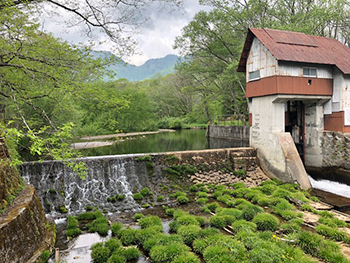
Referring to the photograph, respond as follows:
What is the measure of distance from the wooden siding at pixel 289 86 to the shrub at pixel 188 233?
926cm

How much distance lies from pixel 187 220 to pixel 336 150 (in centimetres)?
1093

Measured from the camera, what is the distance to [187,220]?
8.23m

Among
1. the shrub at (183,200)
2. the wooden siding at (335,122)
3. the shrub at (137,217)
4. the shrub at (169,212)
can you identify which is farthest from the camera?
the wooden siding at (335,122)

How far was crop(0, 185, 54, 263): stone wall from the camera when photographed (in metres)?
5.02

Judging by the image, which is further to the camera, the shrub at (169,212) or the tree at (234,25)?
the tree at (234,25)

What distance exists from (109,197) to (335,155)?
40.8ft

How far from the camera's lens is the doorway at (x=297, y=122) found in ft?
55.0

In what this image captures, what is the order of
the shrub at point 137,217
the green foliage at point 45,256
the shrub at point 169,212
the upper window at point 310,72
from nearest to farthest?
1. the green foliage at point 45,256
2. the shrub at point 137,217
3. the shrub at point 169,212
4. the upper window at point 310,72

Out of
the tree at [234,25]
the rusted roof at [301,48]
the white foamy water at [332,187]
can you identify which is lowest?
the white foamy water at [332,187]

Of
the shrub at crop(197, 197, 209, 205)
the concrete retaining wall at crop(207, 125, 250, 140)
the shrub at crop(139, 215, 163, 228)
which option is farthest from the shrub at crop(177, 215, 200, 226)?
the concrete retaining wall at crop(207, 125, 250, 140)

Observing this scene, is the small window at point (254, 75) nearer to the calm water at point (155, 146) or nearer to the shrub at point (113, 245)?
the calm water at point (155, 146)

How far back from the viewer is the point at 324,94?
15.0 meters

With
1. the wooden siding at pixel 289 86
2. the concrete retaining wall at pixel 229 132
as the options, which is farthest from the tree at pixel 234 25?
the wooden siding at pixel 289 86

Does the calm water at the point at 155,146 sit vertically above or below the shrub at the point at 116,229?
above
